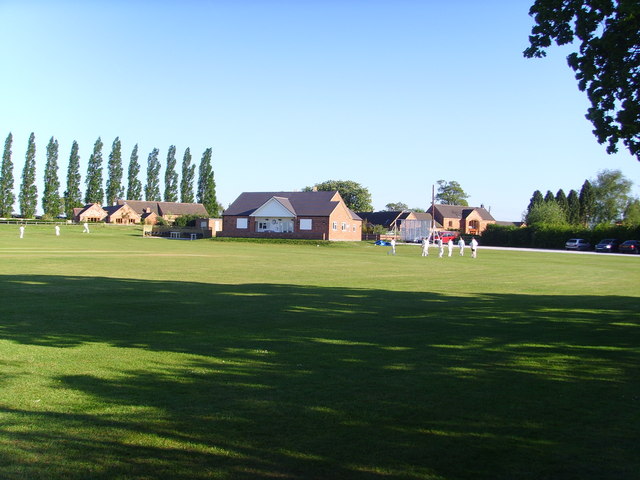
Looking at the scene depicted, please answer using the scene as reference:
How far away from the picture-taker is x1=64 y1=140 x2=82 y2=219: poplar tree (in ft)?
372

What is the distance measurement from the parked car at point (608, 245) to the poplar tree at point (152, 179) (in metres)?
95.6

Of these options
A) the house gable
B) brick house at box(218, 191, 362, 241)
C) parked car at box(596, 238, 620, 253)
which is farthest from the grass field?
the house gable

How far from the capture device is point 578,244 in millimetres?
69062

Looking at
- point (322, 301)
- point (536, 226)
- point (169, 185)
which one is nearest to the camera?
point (322, 301)

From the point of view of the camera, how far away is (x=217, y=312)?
13.2 m

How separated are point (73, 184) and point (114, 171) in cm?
942

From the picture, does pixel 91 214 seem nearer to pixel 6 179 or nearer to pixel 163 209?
pixel 163 209

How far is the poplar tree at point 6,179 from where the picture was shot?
10562 centimetres

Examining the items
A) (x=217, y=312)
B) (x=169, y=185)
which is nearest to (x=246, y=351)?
(x=217, y=312)

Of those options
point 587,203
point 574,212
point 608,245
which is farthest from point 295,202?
point 587,203

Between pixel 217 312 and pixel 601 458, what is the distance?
30.9 feet

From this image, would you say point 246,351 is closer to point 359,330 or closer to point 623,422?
point 359,330

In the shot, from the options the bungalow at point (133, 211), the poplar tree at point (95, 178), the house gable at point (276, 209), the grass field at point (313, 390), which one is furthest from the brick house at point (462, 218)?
the grass field at point (313, 390)

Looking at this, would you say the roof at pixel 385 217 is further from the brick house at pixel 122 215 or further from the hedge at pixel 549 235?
the brick house at pixel 122 215
